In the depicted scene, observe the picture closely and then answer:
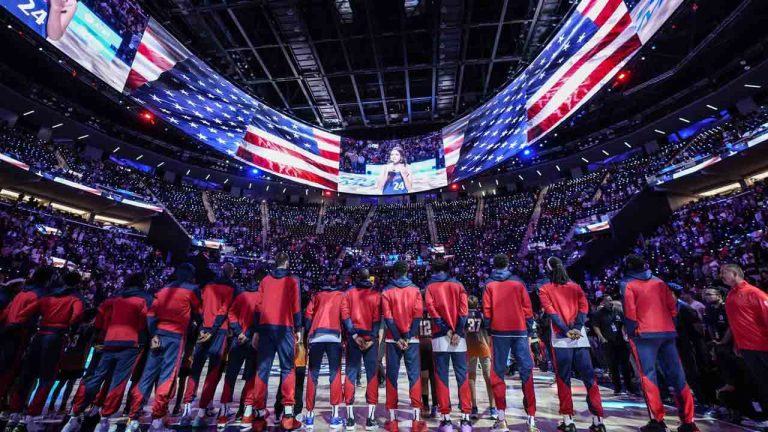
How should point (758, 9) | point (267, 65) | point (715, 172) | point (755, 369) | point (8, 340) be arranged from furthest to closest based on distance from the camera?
1. point (267, 65)
2. point (715, 172)
3. point (758, 9)
4. point (8, 340)
5. point (755, 369)

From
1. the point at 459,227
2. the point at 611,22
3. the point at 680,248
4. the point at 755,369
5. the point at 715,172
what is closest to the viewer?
the point at 755,369

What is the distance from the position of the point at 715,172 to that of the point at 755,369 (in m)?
19.1

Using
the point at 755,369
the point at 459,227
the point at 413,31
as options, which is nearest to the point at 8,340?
the point at 755,369

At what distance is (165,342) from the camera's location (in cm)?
446

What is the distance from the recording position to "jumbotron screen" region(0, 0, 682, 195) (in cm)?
1204

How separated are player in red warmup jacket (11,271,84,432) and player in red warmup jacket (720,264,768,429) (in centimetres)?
834

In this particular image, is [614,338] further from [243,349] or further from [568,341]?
[243,349]

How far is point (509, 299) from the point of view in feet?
15.4

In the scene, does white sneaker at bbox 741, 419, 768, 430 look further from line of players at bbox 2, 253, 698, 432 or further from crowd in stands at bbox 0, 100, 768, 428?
line of players at bbox 2, 253, 698, 432

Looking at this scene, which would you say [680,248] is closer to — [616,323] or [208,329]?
[616,323]

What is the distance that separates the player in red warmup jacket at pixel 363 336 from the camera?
187 inches

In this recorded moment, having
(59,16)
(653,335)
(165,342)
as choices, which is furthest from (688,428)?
(59,16)

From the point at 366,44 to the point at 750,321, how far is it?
21.9 m

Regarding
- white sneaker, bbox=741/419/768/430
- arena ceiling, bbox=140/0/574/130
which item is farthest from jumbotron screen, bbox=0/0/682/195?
white sneaker, bbox=741/419/768/430
